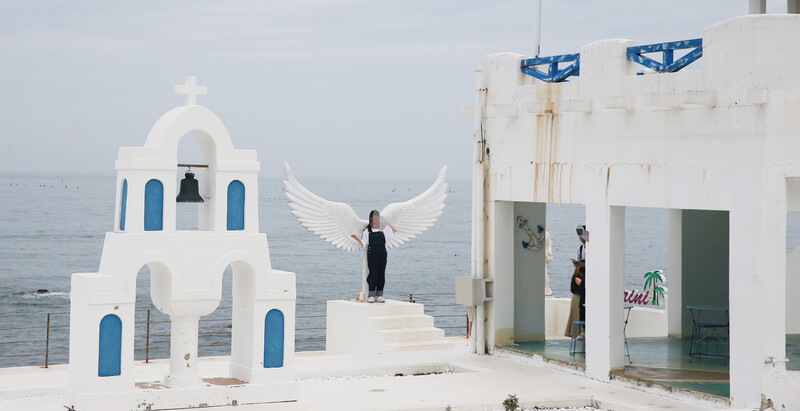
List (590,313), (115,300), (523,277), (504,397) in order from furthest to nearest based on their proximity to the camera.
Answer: (523,277) → (590,313) → (504,397) → (115,300)

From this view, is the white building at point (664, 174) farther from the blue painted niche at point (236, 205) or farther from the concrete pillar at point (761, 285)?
the blue painted niche at point (236, 205)

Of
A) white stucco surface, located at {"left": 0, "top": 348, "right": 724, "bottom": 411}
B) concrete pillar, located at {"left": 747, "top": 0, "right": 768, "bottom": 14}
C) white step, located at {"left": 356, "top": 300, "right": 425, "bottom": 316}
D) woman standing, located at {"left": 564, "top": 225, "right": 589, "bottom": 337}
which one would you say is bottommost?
white stucco surface, located at {"left": 0, "top": 348, "right": 724, "bottom": 411}

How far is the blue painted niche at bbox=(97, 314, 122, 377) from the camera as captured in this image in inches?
508

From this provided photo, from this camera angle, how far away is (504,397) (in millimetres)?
14320

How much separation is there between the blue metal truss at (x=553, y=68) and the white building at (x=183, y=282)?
17.0ft

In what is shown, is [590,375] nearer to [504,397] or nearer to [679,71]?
[504,397]

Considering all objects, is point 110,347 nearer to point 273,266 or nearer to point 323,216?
point 323,216

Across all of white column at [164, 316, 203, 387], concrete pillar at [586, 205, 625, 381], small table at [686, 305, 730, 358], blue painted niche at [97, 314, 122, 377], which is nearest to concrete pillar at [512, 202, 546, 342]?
small table at [686, 305, 730, 358]

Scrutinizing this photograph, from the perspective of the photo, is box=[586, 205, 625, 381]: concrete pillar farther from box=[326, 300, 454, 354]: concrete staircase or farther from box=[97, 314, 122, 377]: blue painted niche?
box=[97, 314, 122, 377]: blue painted niche

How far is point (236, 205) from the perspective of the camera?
45.5 feet

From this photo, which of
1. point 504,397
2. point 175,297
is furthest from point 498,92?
point 175,297

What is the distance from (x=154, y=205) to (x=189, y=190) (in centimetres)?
58

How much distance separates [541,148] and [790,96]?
4534 millimetres

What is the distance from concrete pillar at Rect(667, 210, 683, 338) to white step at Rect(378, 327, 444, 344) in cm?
411
